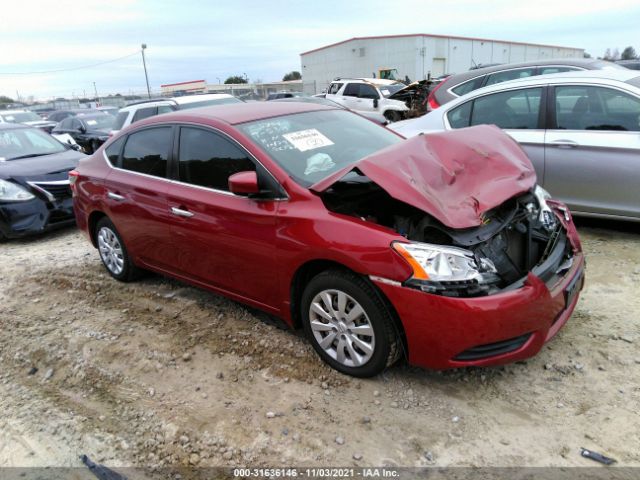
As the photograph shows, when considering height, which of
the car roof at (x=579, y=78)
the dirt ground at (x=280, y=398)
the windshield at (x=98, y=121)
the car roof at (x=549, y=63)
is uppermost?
the car roof at (x=549, y=63)

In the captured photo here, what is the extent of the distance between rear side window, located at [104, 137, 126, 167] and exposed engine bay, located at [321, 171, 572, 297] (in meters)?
2.58

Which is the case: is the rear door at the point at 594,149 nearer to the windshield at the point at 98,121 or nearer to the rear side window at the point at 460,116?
the rear side window at the point at 460,116

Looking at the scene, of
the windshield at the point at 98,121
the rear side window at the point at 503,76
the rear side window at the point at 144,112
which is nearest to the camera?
the rear side window at the point at 503,76

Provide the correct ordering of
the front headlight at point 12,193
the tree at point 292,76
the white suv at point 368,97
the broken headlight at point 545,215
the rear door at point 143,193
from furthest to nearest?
the tree at point 292,76
the white suv at point 368,97
the front headlight at point 12,193
the rear door at point 143,193
the broken headlight at point 545,215

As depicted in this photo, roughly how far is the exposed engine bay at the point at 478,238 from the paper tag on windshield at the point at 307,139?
543mm

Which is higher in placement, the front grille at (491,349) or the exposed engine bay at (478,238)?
the exposed engine bay at (478,238)

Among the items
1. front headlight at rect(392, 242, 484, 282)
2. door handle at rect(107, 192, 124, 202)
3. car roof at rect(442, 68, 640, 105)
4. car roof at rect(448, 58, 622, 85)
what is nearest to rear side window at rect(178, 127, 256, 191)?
door handle at rect(107, 192, 124, 202)

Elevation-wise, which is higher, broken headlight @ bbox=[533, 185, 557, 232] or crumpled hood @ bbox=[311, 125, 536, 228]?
crumpled hood @ bbox=[311, 125, 536, 228]

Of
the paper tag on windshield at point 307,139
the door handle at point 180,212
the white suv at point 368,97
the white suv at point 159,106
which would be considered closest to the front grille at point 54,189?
the white suv at point 159,106

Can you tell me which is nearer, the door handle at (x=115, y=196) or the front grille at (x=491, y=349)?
the front grille at (x=491, y=349)

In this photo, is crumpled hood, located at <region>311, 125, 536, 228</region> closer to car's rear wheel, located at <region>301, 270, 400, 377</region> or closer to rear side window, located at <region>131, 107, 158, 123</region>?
car's rear wheel, located at <region>301, 270, 400, 377</region>

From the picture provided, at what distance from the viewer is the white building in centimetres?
4744

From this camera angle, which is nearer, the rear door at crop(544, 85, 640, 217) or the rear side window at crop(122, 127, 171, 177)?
the rear side window at crop(122, 127, 171, 177)

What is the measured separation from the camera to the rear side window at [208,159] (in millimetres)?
3539
